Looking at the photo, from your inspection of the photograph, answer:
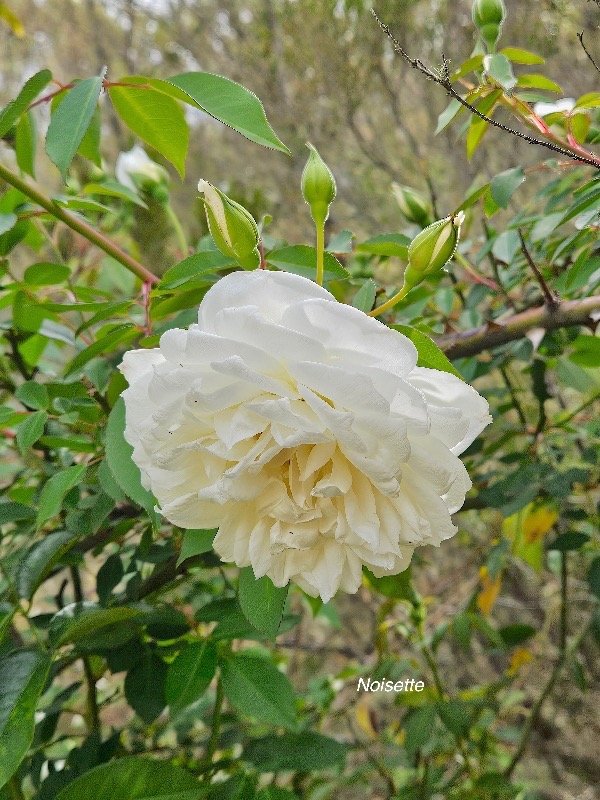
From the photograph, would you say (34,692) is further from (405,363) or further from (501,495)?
(501,495)

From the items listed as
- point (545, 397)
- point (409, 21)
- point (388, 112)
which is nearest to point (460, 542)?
point (545, 397)

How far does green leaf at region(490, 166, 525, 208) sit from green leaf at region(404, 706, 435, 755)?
57 centimetres

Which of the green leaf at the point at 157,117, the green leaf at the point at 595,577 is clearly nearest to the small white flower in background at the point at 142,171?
the green leaf at the point at 157,117

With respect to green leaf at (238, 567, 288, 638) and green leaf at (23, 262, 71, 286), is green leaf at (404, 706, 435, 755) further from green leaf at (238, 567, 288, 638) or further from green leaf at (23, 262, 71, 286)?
green leaf at (23, 262, 71, 286)

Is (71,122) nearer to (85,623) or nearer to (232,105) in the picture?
(232,105)

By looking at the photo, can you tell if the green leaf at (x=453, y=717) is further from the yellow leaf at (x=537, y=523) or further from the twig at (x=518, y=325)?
the twig at (x=518, y=325)

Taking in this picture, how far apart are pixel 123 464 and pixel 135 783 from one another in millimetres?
209

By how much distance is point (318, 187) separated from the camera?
41 cm

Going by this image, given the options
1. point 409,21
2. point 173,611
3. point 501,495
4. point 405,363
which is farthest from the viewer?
point 409,21

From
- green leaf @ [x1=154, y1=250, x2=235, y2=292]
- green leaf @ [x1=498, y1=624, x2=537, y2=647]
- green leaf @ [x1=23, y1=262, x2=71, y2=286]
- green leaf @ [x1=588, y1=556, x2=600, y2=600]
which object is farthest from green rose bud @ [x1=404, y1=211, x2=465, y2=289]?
green leaf @ [x1=498, y1=624, x2=537, y2=647]

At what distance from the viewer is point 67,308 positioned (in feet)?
1.63

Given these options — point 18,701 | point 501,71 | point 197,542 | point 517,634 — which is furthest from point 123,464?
point 517,634

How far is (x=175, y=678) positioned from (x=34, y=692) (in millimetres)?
104

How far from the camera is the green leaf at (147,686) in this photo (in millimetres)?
538
